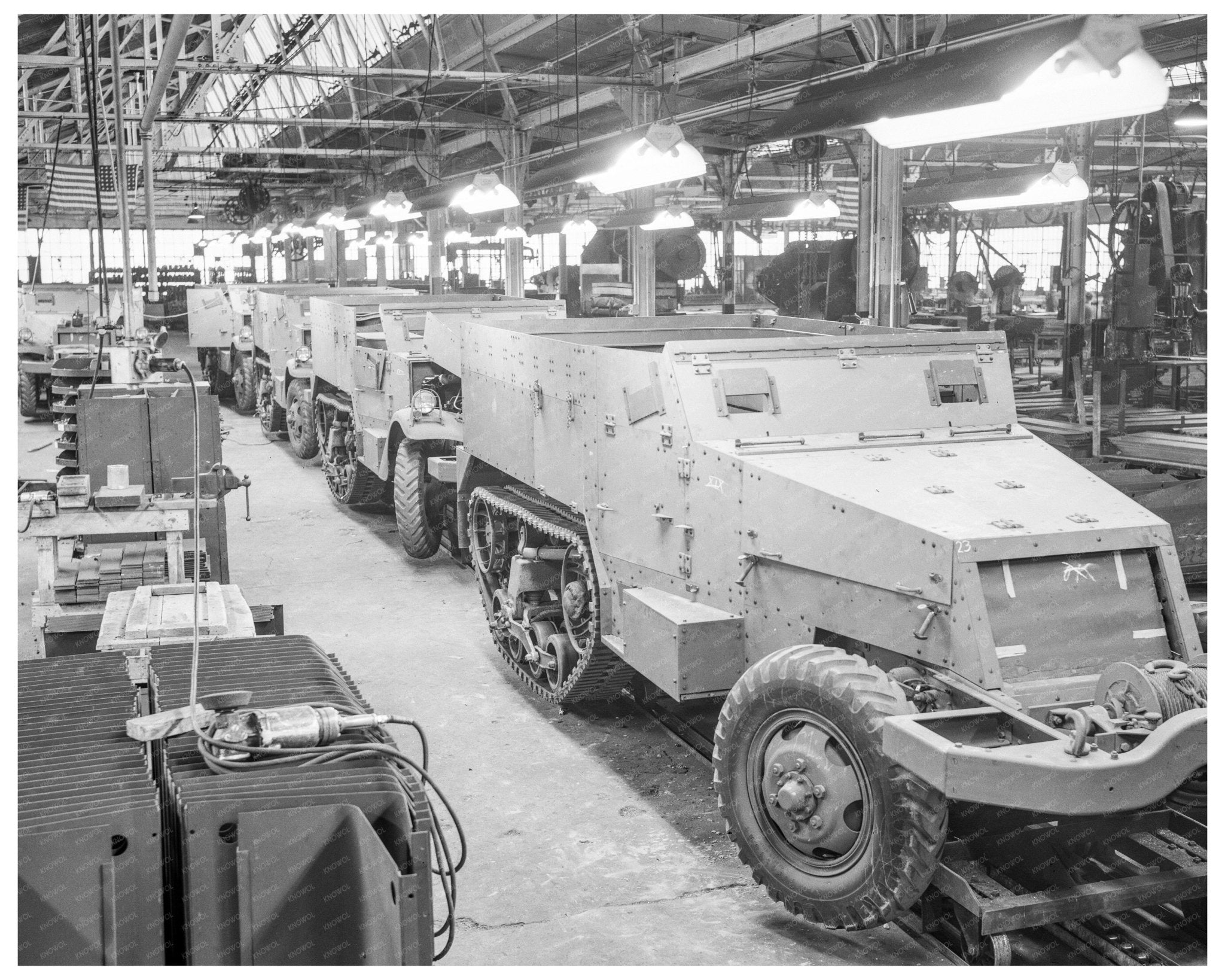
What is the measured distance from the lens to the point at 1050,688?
16.2ft

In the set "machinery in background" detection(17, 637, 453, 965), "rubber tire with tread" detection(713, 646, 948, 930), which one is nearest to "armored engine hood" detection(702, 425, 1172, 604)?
"rubber tire with tread" detection(713, 646, 948, 930)

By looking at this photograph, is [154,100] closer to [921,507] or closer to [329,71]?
[329,71]

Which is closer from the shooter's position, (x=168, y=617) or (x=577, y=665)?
(x=168, y=617)

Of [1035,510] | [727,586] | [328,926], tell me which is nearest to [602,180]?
[727,586]

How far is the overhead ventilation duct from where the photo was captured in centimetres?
439

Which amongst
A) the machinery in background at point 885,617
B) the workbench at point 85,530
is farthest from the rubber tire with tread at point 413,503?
the machinery in background at point 885,617

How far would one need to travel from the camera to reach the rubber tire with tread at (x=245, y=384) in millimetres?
20406

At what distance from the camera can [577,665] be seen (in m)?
7.44

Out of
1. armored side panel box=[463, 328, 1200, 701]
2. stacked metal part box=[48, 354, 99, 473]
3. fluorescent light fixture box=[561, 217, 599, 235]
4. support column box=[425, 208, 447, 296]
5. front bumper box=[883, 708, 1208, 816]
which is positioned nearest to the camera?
front bumper box=[883, 708, 1208, 816]

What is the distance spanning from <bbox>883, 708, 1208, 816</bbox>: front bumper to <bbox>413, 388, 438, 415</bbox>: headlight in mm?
7126

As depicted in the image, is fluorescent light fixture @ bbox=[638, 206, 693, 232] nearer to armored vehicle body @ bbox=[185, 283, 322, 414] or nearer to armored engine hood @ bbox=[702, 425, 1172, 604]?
armored vehicle body @ bbox=[185, 283, 322, 414]

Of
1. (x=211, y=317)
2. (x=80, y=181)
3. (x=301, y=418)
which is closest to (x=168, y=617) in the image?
(x=301, y=418)

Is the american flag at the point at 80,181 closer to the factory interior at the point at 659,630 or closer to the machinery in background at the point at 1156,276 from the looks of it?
the factory interior at the point at 659,630

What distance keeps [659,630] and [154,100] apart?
25.1 ft
